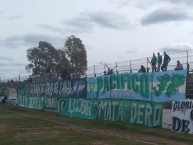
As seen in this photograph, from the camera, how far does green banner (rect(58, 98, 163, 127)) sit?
2559 centimetres

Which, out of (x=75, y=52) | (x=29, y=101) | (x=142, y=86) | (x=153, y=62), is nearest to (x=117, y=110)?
→ (x=142, y=86)

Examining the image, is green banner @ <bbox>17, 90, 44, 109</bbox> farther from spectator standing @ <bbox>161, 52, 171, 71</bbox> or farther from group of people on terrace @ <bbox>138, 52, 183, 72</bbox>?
spectator standing @ <bbox>161, 52, 171, 71</bbox>

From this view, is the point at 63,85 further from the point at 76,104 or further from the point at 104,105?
the point at 104,105

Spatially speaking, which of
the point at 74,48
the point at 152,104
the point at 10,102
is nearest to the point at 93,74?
the point at 152,104

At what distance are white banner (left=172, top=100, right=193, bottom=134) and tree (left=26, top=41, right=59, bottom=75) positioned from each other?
70.6m

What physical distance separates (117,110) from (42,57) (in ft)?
215

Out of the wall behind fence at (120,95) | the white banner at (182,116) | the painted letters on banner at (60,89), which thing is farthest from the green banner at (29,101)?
the white banner at (182,116)

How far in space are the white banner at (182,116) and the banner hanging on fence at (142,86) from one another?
3.75 ft

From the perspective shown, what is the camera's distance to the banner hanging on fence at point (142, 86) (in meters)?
24.0

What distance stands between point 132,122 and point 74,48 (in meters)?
55.7

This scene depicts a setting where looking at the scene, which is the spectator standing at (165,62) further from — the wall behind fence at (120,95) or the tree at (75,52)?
the tree at (75,52)

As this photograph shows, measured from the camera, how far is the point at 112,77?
104 feet

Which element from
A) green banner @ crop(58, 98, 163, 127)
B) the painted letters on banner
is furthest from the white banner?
the painted letters on banner

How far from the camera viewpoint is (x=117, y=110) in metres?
30.2
